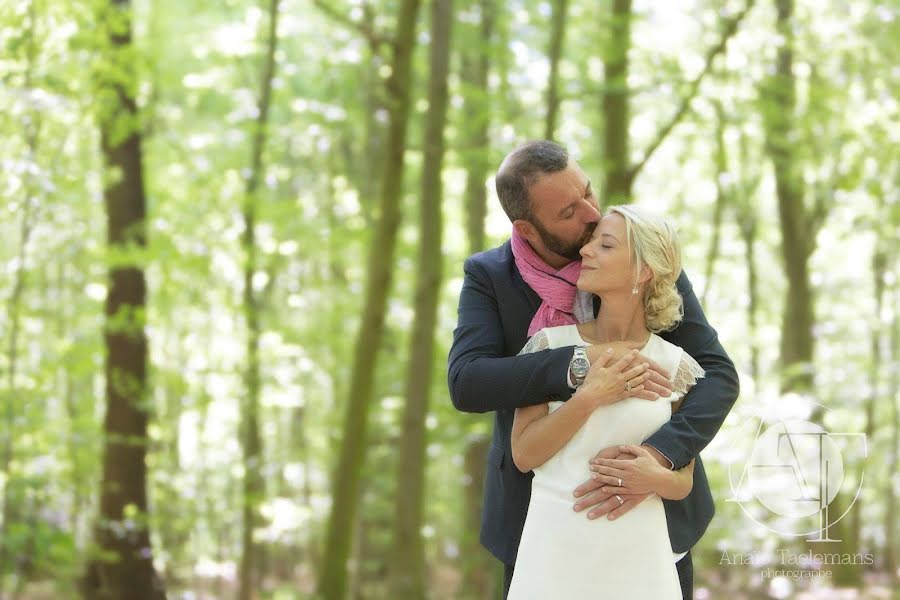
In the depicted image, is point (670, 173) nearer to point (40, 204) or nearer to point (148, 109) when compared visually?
point (148, 109)

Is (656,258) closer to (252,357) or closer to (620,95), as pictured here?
(620,95)

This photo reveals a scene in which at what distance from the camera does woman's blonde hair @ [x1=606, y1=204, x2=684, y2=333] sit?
241 centimetres

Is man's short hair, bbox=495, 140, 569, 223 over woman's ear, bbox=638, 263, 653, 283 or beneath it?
over

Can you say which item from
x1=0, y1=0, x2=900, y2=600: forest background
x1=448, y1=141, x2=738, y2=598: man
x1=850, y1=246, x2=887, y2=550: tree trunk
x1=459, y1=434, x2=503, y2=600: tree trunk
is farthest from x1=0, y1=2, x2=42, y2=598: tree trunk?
x1=850, y1=246, x2=887, y2=550: tree trunk

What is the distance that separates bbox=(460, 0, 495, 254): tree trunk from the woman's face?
4.92 m

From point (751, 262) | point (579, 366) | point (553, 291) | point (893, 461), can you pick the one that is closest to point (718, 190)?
point (751, 262)

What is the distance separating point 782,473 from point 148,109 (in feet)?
18.0

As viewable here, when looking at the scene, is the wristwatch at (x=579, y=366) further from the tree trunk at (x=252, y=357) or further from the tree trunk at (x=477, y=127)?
the tree trunk at (x=252, y=357)

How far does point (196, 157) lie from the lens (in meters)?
12.8

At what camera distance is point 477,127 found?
316 inches

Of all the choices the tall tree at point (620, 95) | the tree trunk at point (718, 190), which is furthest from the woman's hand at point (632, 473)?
the tree trunk at point (718, 190)

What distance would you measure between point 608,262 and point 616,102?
5.30m

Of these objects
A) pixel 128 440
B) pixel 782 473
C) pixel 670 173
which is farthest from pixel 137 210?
pixel 670 173

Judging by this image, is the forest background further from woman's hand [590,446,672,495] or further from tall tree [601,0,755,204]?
woman's hand [590,446,672,495]
